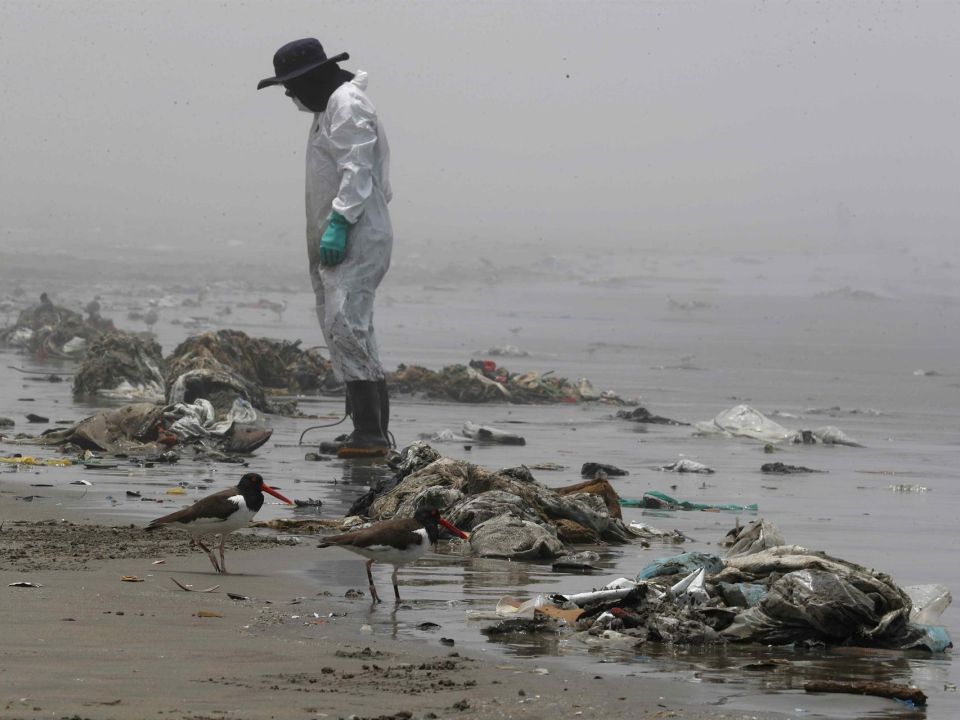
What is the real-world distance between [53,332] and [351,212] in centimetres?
1468

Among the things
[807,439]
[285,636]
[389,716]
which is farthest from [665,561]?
[807,439]

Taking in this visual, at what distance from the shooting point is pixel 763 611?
8234 millimetres

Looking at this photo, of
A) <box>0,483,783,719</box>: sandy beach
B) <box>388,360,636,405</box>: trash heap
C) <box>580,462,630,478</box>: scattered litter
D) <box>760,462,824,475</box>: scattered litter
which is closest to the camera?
<box>0,483,783,719</box>: sandy beach

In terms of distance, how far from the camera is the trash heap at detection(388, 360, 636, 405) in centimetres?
2372

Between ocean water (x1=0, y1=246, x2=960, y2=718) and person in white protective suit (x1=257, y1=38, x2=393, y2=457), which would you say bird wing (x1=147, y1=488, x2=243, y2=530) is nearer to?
ocean water (x1=0, y1=246, x2=960, y2=718)

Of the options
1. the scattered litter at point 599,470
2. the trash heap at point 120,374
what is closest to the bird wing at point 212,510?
the scattered litter at point 599,470

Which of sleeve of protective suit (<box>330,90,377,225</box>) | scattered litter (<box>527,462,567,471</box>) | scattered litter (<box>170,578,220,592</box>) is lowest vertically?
scattered litter (<box>170,578,220,592</box>)

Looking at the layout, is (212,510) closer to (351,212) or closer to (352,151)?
(351,212)

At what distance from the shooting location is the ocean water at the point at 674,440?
7852mm

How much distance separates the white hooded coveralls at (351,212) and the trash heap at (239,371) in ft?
9.50

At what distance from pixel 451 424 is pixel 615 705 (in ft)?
43.9

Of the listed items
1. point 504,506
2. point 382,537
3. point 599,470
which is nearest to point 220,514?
Answer: point 382,537

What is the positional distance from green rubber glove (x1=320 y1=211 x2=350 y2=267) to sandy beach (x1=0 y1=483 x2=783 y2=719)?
619cm

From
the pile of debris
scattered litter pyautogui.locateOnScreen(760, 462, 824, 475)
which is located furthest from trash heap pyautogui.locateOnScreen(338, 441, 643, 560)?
the pile of debris
